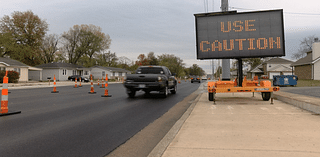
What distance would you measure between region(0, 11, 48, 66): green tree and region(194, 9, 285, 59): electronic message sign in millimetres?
50761

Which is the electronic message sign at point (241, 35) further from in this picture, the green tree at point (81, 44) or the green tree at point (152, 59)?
the green tree at point (152, 59)

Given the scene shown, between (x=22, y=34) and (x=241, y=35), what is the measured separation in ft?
181

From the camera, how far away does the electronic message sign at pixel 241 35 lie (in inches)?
384

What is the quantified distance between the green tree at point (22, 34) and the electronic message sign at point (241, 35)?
50.8 m

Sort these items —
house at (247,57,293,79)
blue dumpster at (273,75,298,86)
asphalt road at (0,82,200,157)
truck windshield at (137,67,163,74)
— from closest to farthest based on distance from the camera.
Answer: asphalt road at (0,82,200,157), truck windshield at (137,67,163,74), blue dumpster at (273,75,298,86), house at (247,57,293,79)

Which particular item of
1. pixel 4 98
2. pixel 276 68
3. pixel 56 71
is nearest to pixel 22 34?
pixel 56 71

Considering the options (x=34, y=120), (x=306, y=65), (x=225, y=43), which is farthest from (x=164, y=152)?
(x=306, y=65)

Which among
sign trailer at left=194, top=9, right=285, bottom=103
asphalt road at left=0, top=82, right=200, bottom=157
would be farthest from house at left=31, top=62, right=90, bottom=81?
asphalt road at left=0, top=82, right=200, bottom=157

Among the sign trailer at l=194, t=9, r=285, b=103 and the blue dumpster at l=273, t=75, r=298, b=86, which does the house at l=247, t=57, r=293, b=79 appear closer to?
the blue dumpster at l=273, t=75, r=298, b=86

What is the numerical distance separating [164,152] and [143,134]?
1482 millimetres

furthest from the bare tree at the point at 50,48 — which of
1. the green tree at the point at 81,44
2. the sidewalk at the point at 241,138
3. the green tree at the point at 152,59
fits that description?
the sidewalk at the point at 241,138

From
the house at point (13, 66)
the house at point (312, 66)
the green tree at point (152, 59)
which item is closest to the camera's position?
the house at point (13, 66)

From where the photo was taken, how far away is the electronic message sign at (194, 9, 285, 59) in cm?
974

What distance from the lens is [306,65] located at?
→ 40.6 meters
